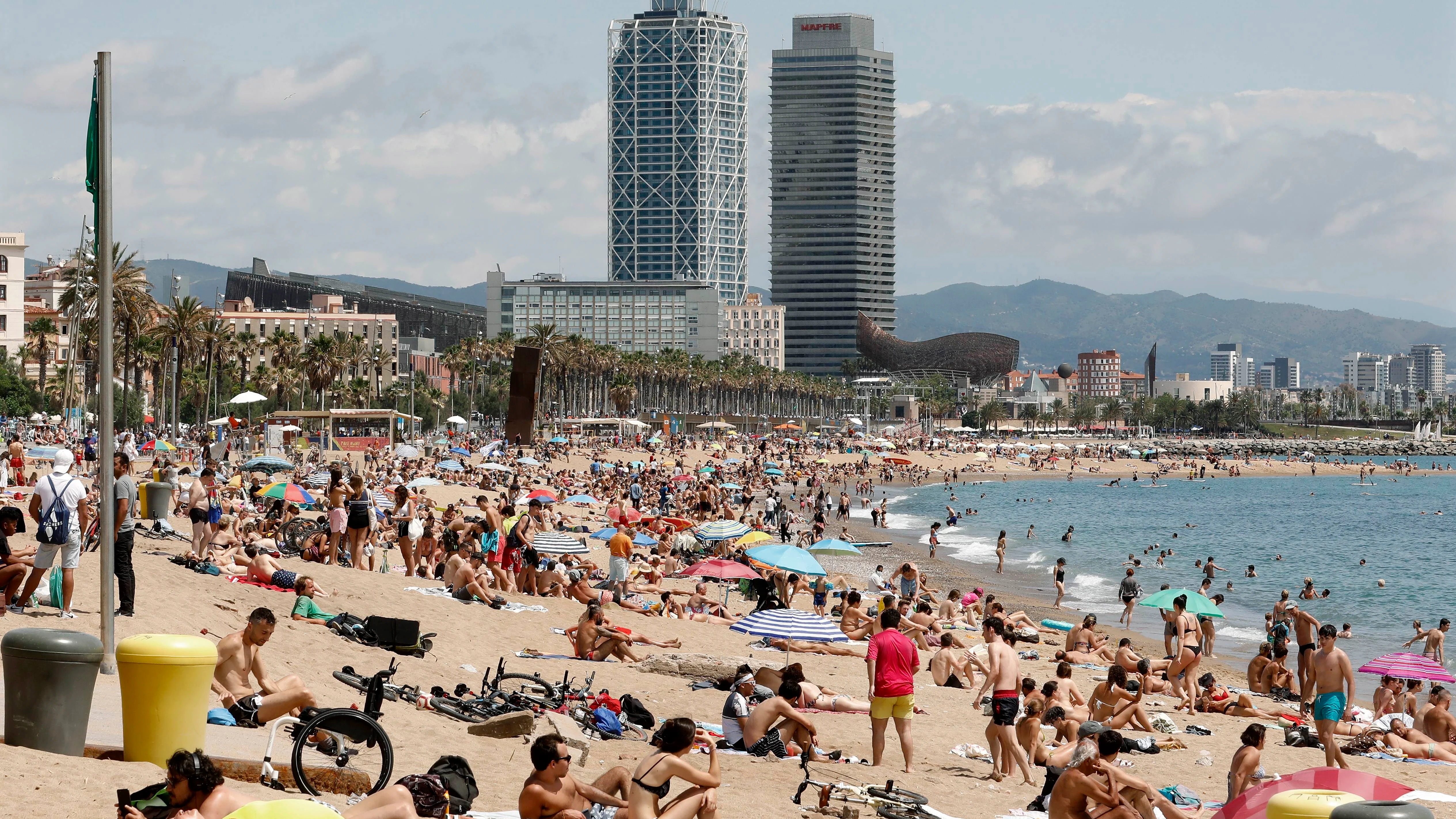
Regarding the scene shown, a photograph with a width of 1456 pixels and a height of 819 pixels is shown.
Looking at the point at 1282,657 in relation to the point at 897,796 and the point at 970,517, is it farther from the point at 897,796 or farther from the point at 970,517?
the point at 970,517

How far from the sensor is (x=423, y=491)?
1508 inches

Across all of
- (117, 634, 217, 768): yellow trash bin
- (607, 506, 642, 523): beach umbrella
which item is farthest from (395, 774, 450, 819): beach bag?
(607, 506, 642, 523): beach umbrella

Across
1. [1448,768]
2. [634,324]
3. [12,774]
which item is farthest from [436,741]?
[634,324]

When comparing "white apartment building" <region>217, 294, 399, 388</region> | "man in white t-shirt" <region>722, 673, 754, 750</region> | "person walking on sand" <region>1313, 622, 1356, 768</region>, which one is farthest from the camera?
"white apartment building" <region>217, 294, 399, 388</region>

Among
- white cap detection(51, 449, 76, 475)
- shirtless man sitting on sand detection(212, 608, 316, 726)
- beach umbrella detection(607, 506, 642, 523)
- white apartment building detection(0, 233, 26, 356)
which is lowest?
beach umbrella detection(607, 506, 642, 523)

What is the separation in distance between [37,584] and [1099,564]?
32.5 meters

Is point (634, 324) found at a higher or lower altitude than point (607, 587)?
higher

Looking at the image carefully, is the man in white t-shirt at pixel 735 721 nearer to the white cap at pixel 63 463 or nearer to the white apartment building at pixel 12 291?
the white cap at pixel 63 463

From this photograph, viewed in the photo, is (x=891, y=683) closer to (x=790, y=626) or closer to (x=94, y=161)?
(x=790, y=626)

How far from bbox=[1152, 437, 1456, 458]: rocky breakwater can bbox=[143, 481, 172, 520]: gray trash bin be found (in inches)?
4876

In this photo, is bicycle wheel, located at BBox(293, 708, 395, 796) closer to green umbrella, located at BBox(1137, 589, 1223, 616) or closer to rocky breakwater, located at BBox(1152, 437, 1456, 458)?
green umbrella, located at BBox(1137, 589, 1223, 616)

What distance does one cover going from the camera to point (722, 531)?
25328 mm

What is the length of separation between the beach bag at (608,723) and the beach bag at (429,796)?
3.10 m

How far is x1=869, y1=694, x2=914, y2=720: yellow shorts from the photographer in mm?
10289
